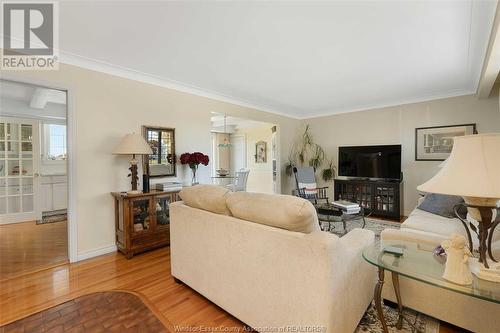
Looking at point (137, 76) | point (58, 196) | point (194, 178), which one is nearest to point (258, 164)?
point (194, 178)

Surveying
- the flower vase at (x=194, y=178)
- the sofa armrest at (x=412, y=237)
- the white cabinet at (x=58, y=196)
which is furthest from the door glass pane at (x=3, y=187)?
the sofa armrest at (x=412, y=237)

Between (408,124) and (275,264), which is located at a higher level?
(408,124)

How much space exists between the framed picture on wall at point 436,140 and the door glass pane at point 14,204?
7.73m

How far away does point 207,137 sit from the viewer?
4117mm

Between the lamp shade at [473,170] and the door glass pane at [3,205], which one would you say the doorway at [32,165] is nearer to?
the door glass pane at [3,205]

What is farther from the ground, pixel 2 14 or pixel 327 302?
pixel 2 14

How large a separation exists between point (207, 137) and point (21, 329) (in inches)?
121

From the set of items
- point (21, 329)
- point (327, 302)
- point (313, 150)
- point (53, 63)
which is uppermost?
point (53, 63)

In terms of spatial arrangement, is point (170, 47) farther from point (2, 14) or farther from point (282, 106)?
point (282, 106)

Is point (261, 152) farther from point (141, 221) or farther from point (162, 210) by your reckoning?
point (141, 221)

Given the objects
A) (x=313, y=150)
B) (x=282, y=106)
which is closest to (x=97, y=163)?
(x=282, y=106)

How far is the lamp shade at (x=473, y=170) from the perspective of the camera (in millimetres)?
999

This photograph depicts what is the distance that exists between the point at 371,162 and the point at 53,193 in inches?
265

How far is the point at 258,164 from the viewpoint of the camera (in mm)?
7387
